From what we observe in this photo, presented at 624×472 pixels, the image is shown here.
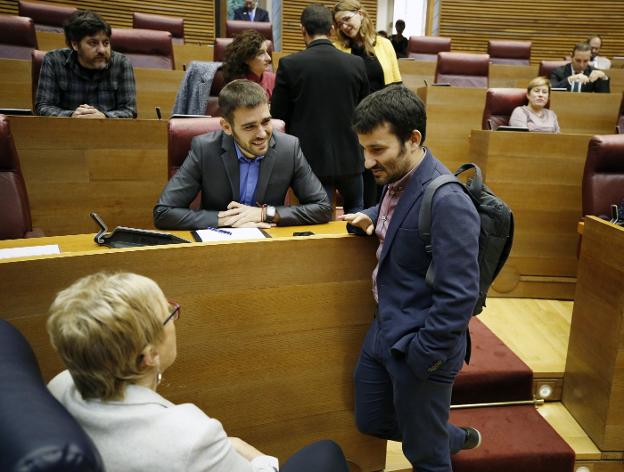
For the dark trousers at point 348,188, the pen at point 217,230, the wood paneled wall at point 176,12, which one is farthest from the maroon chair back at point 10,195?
the wood paneled wall at point 176,12

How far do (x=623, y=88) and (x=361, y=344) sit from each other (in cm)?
456

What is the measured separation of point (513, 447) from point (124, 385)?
1.35 meters

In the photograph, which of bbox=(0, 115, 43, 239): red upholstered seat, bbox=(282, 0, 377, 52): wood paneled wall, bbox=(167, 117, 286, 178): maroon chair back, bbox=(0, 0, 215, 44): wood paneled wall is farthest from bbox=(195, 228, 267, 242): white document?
bbox=(282, 0, 377, 52): wood paneled wall

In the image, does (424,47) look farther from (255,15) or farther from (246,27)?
(246,27)

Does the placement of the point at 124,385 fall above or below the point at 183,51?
below

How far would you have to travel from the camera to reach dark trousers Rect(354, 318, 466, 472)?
1.19 metres

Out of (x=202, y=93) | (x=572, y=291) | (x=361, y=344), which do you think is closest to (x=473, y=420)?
(x=361, y=344)

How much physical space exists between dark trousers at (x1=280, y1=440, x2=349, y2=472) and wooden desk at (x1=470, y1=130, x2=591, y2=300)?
5.91 feet

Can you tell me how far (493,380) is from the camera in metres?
1.88

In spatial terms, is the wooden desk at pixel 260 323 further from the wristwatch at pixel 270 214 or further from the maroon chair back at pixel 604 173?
the maroon chair back at pixel 604 173

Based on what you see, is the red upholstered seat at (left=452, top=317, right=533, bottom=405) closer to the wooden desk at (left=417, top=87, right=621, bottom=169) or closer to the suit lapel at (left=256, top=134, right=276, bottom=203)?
the suit lapel at (left=256, top=134, right=276, bottom=203)

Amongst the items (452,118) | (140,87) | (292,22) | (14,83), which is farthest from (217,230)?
(292,22)

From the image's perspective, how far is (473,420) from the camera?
1.79m

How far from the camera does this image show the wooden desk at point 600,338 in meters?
1.60
